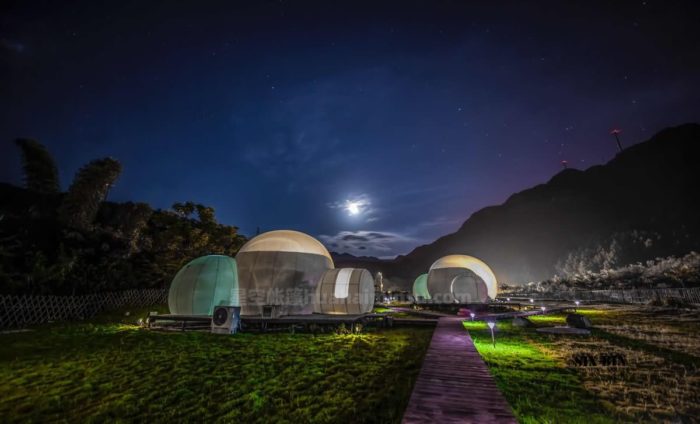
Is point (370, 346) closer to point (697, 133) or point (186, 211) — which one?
point (186, 211)

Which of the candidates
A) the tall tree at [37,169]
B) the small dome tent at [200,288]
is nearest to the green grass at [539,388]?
the small dome tent at [200,288]

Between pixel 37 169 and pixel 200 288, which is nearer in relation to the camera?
pixel 200 288

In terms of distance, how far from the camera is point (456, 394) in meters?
5.39

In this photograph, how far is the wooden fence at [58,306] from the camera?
16.9m

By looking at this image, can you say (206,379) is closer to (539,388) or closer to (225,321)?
(225,321)

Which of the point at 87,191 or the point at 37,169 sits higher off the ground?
the point at 37,169

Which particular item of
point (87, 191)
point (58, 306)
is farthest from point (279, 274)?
point (87, 191)

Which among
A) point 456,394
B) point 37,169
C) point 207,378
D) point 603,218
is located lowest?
point 207,378

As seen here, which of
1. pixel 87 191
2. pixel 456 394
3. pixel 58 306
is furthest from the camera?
pixel 87 191

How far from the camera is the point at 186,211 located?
115 ft

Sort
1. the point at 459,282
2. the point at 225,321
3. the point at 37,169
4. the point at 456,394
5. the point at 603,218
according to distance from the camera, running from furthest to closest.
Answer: the point at 603,218 < the point at 37,169 < the point at 459,282 < the point at 225,321 < the point at 456,394

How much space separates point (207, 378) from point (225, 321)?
7.63 metres

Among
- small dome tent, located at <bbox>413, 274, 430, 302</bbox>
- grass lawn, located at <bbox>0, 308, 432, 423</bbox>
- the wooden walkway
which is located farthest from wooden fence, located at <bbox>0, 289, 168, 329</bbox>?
small dome tent, located at <bbox>413, 274, 430, 302</bbox>

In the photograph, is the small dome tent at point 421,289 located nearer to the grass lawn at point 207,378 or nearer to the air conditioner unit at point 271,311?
the air conditioner unit at point 271,311
